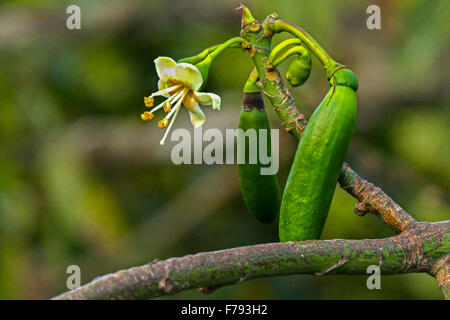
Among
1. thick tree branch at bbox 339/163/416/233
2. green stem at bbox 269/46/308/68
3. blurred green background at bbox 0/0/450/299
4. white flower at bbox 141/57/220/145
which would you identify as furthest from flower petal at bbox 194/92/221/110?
blurred green background at bbox 0/0/450/299

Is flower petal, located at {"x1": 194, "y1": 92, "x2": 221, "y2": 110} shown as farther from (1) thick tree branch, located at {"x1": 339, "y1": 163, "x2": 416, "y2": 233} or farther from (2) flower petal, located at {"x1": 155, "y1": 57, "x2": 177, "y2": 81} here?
(1) thick tree branch, located at {"x1": 339, "y1": 163, "x2": 416, "y2": 233}

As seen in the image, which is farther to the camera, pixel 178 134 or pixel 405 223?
pixel 178 134

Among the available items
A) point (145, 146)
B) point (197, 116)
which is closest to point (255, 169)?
point (197, 116)

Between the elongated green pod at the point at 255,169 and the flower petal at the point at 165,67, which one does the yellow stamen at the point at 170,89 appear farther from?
the elongated green pod at the point at 255,169

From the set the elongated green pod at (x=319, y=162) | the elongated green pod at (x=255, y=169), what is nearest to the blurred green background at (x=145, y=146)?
the elongated green pod at (x=255, y=169)

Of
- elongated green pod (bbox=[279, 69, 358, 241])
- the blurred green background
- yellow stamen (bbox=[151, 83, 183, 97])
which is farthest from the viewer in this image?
the blurred green background


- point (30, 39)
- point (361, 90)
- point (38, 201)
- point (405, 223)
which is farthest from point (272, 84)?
point (30, 39)

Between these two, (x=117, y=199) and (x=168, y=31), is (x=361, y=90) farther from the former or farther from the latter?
(x=117, y=199)

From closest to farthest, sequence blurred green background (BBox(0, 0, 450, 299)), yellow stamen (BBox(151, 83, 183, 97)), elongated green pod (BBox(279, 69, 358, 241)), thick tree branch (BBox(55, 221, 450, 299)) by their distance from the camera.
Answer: thick tree branch (BBox(55, 221, 450, 299)) < elongated green pod (BBox(279, 69, 358, 241)) < yellow stamen (BBox(151, 83, 183, 97)) < blurred green background (BBox(0, 0, 450, 299))
